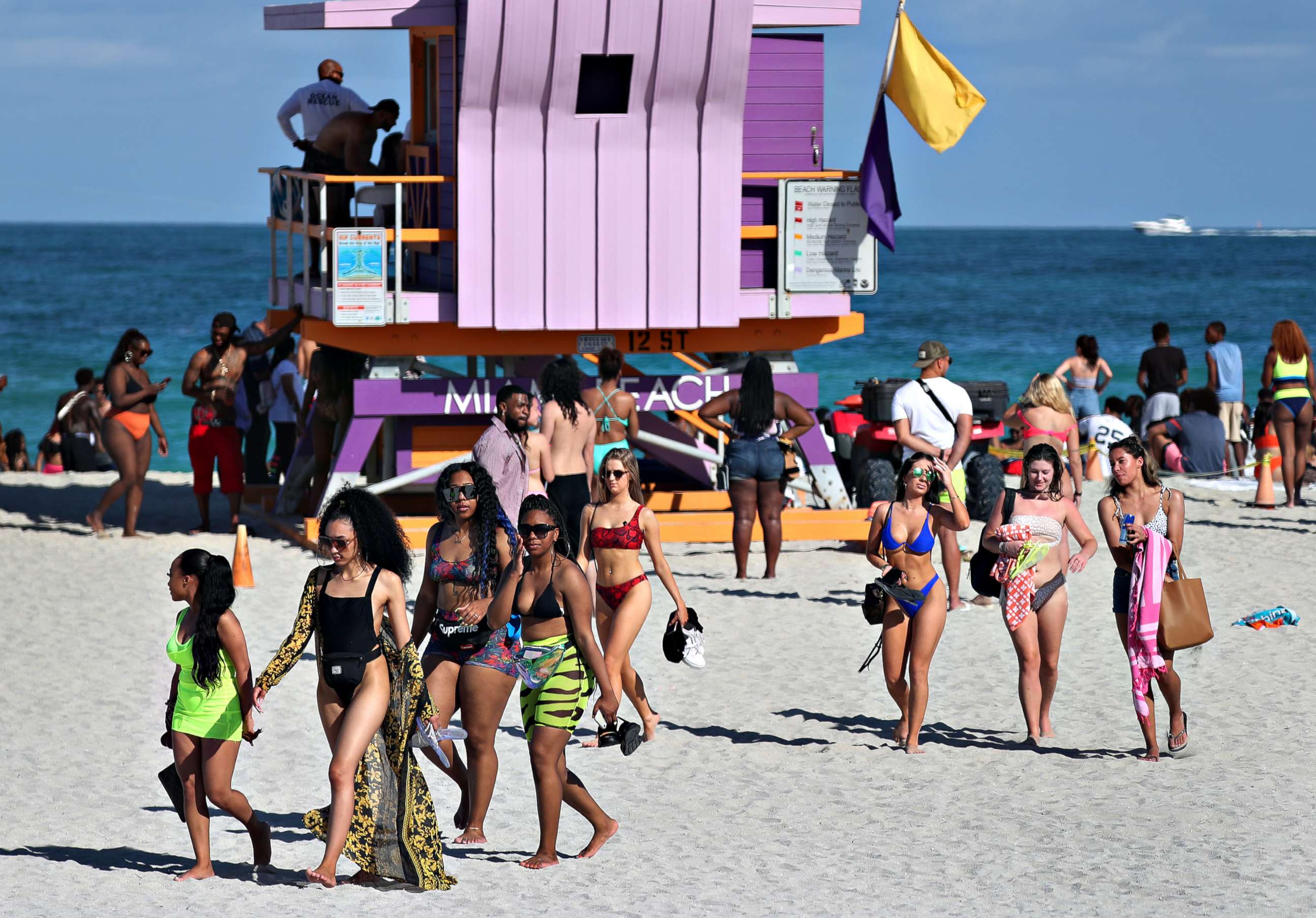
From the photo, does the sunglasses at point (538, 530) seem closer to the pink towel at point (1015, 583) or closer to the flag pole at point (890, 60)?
the pink towel at point (1015, 583)

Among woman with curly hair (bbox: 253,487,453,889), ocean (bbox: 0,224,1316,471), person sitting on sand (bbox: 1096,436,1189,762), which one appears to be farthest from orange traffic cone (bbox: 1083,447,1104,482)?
ocean (bbox: 0,224,1316,471)

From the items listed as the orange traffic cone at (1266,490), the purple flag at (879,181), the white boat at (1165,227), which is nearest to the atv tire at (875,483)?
the purple flag at (879,181)

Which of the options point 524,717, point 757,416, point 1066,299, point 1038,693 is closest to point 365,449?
point 757,416

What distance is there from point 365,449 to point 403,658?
7677 mm

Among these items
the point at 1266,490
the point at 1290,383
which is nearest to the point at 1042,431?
the point at 1290,383

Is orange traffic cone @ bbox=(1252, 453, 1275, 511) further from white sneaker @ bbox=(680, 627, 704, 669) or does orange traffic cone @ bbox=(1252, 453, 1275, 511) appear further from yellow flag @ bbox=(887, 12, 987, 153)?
white sneaker @ bbox=(680, 627, 704, 669)

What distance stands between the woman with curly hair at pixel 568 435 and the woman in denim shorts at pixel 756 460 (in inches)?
58.1

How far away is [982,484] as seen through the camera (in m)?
15.7

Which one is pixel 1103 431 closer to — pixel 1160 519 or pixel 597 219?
pixel 597 219

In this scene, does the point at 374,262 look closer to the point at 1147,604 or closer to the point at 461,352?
the point at 461,352

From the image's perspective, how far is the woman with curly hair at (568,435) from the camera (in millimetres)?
11547

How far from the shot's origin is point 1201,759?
28.5 ft

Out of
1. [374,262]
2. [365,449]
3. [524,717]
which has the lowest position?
[524,717]

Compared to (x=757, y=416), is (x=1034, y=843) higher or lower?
lower
